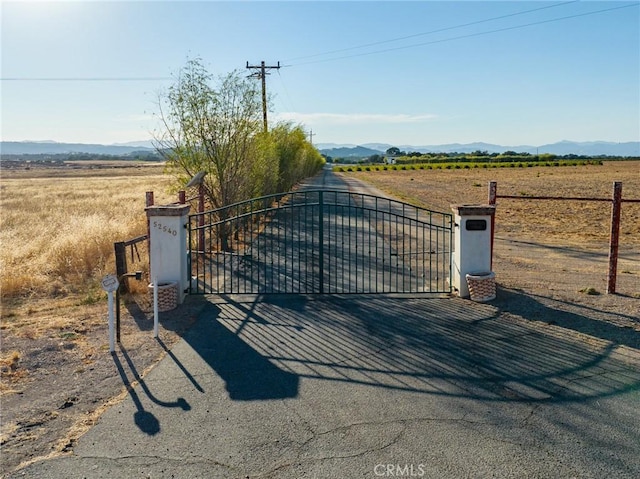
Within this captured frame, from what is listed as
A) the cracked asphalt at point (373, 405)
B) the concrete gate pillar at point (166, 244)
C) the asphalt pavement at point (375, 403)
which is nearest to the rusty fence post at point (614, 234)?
the asphalt pavement at point (375, 403)

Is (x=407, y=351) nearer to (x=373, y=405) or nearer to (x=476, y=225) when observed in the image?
(x=373, y=405)

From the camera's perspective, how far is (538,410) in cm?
502

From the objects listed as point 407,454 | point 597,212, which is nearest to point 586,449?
point 407,454

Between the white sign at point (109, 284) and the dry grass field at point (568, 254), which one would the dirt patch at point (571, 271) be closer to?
the dry grass field at point (568, 254)

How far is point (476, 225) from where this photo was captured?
29.5 ft

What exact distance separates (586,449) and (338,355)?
114 inches

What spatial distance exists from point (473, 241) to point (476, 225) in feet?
0.86

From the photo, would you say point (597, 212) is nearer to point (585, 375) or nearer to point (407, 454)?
point (585, 375)

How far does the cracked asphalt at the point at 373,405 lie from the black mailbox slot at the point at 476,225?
1670mm

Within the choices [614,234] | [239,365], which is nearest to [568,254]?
[614,234]

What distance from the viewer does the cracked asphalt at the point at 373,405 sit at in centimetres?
411

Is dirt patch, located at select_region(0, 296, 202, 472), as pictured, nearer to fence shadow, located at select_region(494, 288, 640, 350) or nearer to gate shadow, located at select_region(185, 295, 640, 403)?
gate shadow, located at select_region(185, 295, 640, 403)

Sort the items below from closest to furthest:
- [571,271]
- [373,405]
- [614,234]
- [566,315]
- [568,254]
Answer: [373,405]
[566,315]
[614,234]
[571,271]
[568,254]

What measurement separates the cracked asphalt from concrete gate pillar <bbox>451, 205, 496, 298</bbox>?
1207mm
